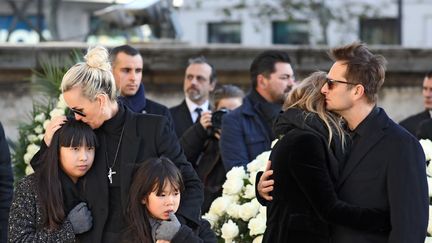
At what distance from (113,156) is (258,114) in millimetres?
3016

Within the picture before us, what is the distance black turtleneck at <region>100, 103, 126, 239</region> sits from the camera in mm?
6328

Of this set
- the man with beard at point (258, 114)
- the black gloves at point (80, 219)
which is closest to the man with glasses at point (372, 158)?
the black gloves at point (80, 219)

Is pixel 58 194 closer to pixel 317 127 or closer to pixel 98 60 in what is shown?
pixel 98 60

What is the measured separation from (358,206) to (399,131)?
430 millimetres

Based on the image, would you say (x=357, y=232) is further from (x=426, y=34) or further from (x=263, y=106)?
(x=426, y=34)

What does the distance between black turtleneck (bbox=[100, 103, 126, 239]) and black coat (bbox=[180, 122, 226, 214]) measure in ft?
9.73

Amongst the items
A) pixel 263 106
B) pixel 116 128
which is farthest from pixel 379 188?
pixel 263 106

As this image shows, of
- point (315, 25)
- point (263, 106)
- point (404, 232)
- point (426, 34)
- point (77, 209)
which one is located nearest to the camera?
point (404, 232)

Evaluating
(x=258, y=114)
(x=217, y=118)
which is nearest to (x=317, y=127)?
(x=258, y=114)

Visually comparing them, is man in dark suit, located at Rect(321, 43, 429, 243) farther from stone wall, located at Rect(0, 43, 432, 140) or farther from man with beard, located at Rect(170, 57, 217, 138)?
stone wall, located at Rect(0, 43, 432, 140)

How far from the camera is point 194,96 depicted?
10641 millimetres

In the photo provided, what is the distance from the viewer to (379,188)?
5891 millimetres

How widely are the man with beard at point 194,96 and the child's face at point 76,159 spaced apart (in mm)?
4071

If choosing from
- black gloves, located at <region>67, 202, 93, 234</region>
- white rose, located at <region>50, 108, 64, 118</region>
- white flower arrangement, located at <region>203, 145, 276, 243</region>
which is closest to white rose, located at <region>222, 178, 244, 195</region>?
white flower arrangement, located at <region>203, 145, 276, 243</region>
